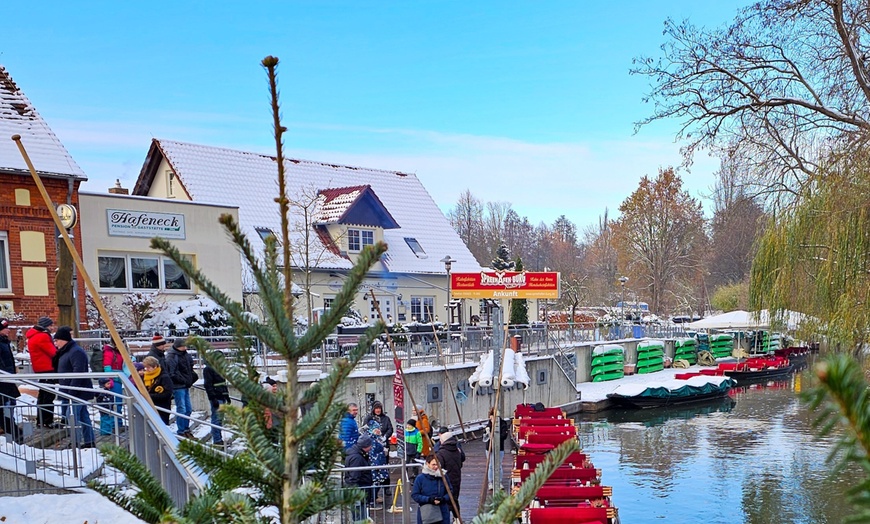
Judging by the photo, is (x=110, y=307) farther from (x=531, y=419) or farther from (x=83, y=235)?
(x=531, y=419)

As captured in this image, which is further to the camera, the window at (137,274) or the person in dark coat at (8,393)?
the window at (137,274)

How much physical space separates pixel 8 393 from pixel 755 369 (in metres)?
38.9

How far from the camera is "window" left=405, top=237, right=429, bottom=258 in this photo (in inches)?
1480

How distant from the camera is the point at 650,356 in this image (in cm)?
3934

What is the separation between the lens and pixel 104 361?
47.0 ft

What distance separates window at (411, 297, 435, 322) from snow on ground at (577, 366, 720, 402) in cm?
845

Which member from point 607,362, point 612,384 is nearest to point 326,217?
point 607,362

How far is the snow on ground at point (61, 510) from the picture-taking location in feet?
22.6

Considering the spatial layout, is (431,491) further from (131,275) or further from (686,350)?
(686,350)

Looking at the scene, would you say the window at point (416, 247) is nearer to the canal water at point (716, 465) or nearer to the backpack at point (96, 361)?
the canal water at point (716, 465)

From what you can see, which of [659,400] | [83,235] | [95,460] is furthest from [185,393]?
[659,400]

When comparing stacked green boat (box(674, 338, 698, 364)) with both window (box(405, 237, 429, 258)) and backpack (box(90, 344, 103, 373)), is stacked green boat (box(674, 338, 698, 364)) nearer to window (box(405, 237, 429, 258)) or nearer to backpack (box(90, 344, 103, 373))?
window (box(405, 237, 429, 258))

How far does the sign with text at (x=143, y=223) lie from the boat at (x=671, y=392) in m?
18.6

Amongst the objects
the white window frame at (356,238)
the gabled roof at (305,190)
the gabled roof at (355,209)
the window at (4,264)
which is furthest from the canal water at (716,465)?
the window at (4,264)
